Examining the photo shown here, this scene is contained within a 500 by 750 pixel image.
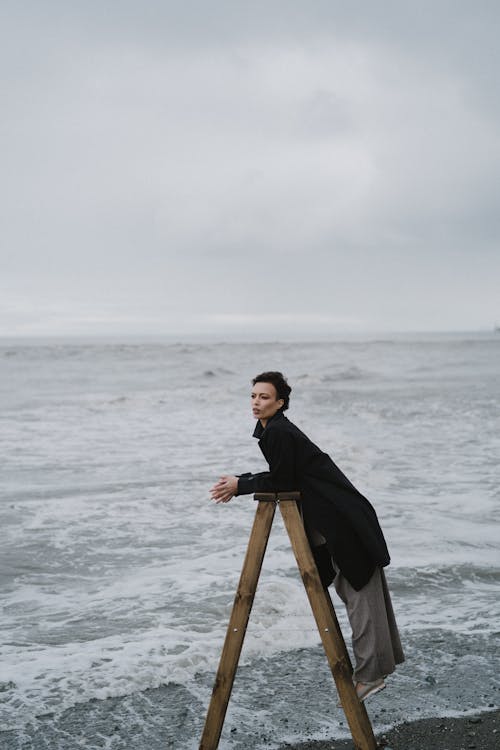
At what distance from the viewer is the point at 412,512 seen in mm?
10047

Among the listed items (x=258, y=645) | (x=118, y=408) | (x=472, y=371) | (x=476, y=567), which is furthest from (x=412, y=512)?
(x=472, y=371)

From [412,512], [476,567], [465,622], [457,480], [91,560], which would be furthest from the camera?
[457,480]

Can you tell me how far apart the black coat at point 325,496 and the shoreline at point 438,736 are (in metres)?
1.17

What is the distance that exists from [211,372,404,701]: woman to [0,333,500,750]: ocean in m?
1.02

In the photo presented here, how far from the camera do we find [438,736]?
14.1ft

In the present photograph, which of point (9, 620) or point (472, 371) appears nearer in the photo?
point (9, 620)

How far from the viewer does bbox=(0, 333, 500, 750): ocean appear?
473 centimetres

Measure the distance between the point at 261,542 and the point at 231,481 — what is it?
12.9 inches

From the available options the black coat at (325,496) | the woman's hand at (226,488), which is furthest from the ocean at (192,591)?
the woman's hand at (226,488)

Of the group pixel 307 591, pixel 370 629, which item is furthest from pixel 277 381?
pixel 370 629

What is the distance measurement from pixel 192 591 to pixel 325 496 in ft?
12.5

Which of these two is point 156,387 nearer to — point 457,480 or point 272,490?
point 457,480

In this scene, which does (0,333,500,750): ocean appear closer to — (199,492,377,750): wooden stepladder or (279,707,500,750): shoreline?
(279,707,500,750): shoreline

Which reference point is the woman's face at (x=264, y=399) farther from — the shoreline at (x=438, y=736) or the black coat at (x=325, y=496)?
the shoreline at (x=438, y=736)
